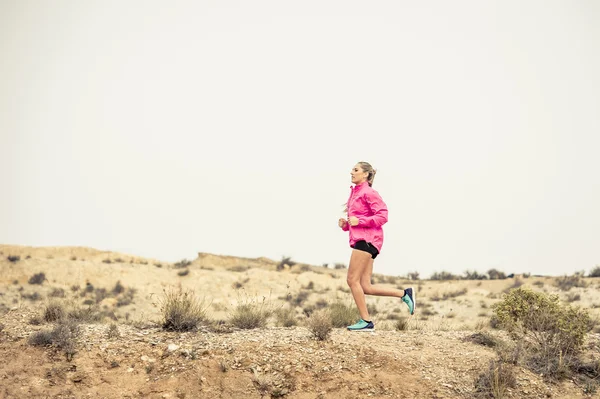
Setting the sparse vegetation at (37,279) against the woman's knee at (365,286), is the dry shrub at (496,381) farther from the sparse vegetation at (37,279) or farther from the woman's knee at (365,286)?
the sparse vegetation at (37,279)

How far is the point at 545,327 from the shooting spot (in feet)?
25.9

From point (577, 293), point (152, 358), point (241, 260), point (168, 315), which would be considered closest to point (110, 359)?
point (152, 358)

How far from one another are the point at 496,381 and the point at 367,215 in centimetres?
295

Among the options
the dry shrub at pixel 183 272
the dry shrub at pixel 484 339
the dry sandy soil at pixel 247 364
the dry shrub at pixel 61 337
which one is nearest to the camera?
the dry sandy soil at pixel 247 364

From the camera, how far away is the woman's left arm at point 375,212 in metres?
7.87

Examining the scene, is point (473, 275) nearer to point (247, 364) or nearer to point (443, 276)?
point (443, 276)

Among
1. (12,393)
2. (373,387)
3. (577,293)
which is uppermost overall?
(577,293)

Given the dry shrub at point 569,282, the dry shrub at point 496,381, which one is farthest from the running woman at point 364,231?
the dry shrub at point 569,282

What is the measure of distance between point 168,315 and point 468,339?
483 cm

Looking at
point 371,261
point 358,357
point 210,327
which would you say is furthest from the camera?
point 210,327

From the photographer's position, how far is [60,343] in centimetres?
759

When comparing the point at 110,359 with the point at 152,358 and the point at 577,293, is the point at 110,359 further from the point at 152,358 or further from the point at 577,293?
the point at 577,293

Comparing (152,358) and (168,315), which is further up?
(168,315)

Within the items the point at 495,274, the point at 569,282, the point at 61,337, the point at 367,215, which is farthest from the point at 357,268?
the point at 495,274
